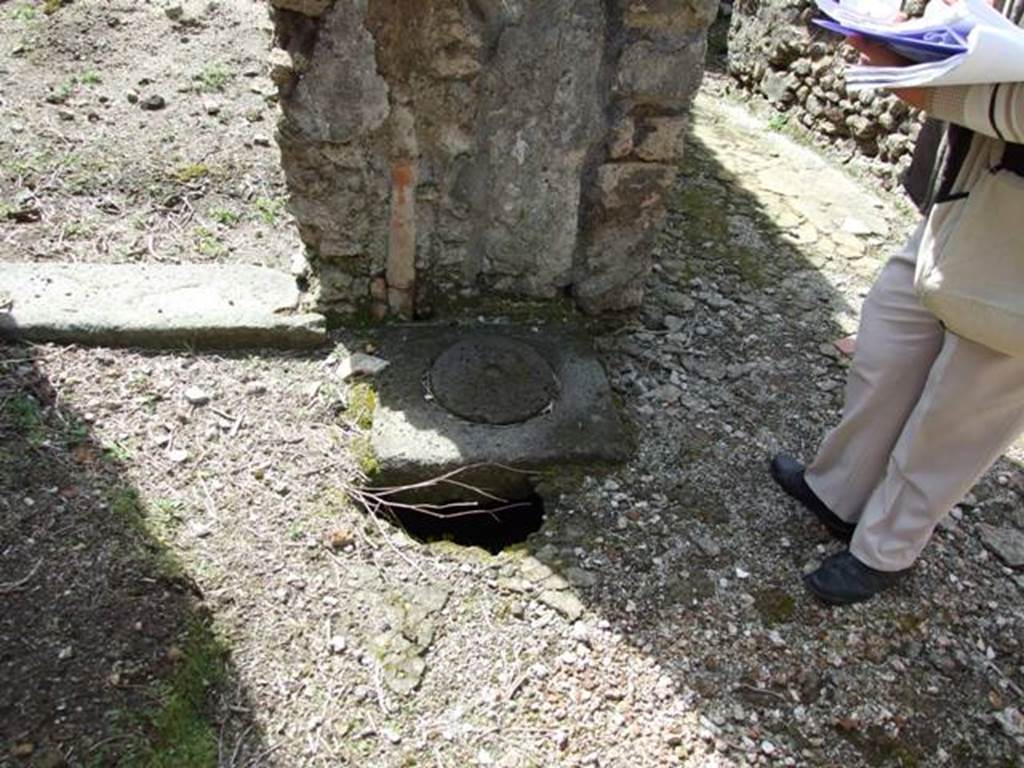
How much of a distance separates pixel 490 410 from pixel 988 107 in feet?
5.38

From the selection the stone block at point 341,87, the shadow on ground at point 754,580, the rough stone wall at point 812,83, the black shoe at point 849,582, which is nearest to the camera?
the shadow on ground at point 754,580

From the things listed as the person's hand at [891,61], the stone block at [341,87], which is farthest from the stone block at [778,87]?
the person's hand at [891,61]

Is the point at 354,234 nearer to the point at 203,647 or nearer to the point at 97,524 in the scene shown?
the point at 97,524

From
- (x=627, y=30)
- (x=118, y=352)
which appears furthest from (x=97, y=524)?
(x=627, y=30)

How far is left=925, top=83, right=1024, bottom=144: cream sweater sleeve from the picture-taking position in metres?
1.63

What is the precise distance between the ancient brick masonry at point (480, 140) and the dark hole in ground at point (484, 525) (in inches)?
33.0

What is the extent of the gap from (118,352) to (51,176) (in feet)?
4.23

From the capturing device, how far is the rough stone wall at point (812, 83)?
4316 millimetres

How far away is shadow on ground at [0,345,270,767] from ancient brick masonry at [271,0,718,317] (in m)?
1.05

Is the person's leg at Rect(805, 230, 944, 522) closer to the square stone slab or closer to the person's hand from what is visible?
the person's hand

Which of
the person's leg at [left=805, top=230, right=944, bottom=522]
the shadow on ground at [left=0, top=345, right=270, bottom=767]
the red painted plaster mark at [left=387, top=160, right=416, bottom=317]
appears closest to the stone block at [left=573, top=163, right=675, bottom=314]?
the red painted plaster mark at [left=387, top=160, right=416, bottom=317]

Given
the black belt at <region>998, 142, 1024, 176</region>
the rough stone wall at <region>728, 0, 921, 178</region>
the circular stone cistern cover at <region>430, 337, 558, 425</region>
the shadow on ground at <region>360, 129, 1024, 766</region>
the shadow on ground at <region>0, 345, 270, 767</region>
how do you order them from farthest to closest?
1. the rough stone wall at <region>728, 0, 921, 178</region>
2. the circular stone cistern cover at <region>430, 337, 558, 425</region>
3. the shadow on ground at <region>360, 129, 1024, 766</region>
4. the shadow on ground at <region>0, 345, 270, 767</region>
5. the black belt at <region>998, 142, 1024, 176</region>

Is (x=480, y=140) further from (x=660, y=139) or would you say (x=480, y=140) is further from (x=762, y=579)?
(x=762, y=579)

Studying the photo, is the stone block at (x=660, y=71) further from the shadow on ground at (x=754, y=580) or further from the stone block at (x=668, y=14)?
the shadow on ground at (x=754, y=580)
